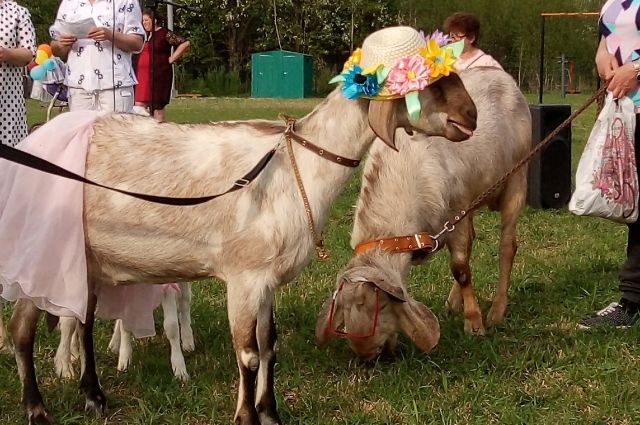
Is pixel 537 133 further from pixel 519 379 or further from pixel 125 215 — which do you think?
pixel 125 215

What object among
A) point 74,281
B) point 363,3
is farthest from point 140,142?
point 363,3

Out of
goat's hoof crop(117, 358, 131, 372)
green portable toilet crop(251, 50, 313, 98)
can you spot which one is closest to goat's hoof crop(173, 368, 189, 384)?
goat's hoof crop(117, 358, 131, 372)

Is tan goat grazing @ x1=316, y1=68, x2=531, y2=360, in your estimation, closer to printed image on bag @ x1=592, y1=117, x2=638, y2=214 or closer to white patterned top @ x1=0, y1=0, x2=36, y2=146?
printed image on bag @ x1=592, y1=117, x2=638, y2=214

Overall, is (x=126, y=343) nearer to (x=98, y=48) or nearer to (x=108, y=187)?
(x=108, y=187)

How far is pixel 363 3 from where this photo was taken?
46.8 m

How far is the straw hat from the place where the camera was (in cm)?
393

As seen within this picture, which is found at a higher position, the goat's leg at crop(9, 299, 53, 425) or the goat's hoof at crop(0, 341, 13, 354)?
the goat's leg at crop(9, 299, 53, 425)

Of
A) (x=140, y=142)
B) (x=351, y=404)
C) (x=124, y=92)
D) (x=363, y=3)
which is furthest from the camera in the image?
(x=363, y=3)

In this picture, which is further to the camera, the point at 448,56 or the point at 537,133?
the point at 537,133

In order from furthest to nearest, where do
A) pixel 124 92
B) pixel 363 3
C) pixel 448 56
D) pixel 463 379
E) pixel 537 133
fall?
pixel 363 3 → pixel 537 133 → pixel 124 92 → pixel 463 379 → pixel 448 56

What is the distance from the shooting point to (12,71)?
563cm

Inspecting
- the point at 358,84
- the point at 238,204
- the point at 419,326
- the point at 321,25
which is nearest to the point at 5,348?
the point at 238,204

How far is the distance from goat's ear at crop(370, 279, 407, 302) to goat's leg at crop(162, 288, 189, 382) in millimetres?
1206

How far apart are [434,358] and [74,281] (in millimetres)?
2317
